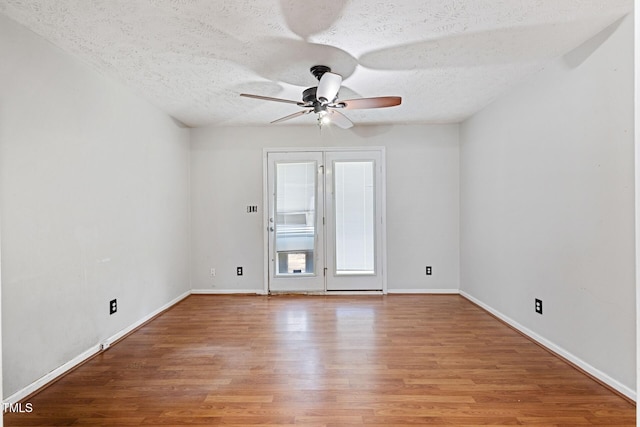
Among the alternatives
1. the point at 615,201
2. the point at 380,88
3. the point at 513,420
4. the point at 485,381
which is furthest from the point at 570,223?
the point at 380,88

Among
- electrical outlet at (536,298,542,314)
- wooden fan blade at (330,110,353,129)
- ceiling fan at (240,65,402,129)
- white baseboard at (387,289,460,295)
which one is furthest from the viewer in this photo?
white baseboard at (387,289,460,295)

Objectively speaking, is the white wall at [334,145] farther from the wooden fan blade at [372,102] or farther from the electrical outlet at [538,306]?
the wooden fan blade at [372,102]

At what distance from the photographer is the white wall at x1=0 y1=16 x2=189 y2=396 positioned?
2020 millimetres

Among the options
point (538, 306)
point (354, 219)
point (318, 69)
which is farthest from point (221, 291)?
Result: point (538, 306)

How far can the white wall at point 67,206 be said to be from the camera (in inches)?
79.5

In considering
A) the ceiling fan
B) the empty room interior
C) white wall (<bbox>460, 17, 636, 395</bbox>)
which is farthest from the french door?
the ceiling fan

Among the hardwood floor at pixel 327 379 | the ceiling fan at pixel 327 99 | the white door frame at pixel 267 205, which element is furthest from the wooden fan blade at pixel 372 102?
the hardwood floor at pixel 327 379

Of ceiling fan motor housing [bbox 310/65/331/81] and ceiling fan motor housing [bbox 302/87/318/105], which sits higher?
ceiling fan motor housing [bbox 310/65/331/81]

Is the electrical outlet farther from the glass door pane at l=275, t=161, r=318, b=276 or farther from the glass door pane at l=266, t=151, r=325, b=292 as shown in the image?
the glass door pane at l=275, t=161, r=318, b=276

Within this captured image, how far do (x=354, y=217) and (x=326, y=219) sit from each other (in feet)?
1.23

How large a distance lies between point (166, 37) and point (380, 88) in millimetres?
1840

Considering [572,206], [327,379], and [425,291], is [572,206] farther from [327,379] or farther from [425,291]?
[425,291]

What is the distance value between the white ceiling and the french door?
1.32 metres

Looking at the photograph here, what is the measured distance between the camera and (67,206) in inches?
95.6
